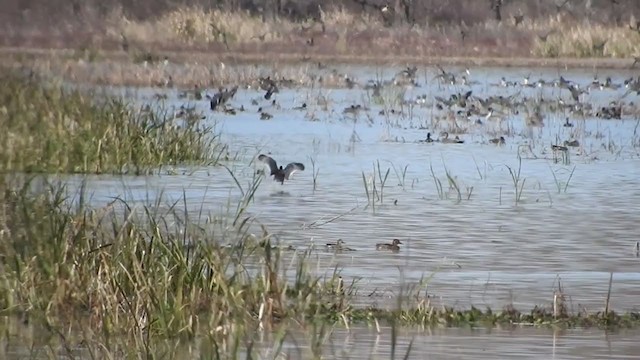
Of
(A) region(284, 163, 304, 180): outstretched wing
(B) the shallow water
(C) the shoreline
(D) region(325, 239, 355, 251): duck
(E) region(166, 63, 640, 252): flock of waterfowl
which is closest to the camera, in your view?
(B) the shallow water

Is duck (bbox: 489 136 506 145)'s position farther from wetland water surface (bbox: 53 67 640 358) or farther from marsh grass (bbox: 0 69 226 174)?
marsh grass (bbox: 0 69 226 174)

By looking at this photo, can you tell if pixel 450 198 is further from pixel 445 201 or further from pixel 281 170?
pixel 281 170

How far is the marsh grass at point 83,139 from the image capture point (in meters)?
13.6

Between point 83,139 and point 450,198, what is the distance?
2.79m

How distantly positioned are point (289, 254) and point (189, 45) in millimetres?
25681

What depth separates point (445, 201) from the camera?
43.0 feet

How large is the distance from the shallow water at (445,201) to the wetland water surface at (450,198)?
1cm

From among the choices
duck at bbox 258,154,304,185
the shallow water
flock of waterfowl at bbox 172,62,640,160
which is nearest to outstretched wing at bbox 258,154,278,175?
duck at bbox 258,154,304,185

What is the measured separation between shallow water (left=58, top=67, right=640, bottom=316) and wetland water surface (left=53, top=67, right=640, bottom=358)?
0.01 meters

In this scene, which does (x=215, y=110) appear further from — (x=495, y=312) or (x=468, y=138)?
(x=495, y=312)

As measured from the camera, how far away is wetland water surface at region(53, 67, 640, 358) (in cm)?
915

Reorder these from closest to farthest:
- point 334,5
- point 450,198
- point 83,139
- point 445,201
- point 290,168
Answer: point 445,201 → point 450,198 → point 83,139 → point 290,168 → point 334,5

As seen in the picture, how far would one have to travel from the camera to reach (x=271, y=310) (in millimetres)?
7746

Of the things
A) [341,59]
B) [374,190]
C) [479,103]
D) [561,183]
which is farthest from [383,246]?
[341,59]
